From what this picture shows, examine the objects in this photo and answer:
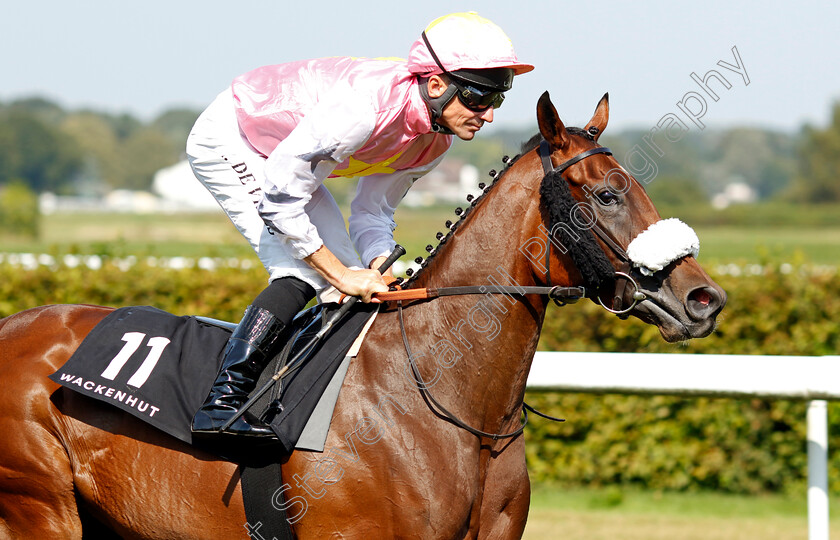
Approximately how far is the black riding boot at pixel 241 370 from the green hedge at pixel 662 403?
3332 millimetres

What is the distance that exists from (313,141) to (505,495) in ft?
3.93

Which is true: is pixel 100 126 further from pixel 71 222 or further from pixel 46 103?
pixel 71 222

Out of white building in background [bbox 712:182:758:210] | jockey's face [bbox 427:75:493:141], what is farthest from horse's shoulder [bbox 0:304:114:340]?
white building in background [bbox 712:182:758:210]

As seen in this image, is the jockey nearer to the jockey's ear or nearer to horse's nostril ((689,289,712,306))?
the jockey's ear

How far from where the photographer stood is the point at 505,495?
2668 millimetres

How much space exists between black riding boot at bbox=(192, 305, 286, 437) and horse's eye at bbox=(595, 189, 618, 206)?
3.36 feet

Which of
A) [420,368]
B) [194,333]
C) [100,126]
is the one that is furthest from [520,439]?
[100,126]

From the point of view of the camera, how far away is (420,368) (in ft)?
8.80

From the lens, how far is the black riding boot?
2.61 metres

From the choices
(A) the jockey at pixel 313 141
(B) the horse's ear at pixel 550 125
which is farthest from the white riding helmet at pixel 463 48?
(B) the horse's ear at pixel 550 125

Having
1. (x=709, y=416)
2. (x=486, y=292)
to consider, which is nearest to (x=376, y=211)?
(x=486, y=292)

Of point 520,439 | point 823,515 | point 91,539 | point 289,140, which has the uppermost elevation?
point 823,515

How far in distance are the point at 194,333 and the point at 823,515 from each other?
8.69 ft

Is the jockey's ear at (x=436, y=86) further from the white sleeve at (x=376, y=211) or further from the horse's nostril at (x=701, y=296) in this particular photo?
the horse's nostril at (x=701, y=296)
